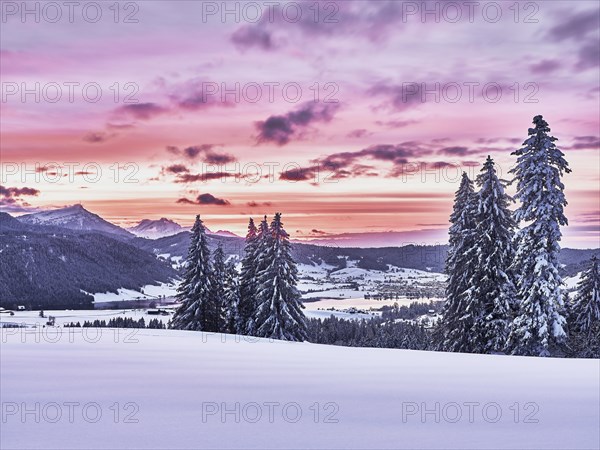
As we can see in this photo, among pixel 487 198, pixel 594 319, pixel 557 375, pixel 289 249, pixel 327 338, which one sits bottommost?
pixel 327 338

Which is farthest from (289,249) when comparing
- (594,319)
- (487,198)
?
(594,319)

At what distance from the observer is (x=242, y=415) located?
6.11 meters

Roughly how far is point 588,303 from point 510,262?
11.8 metres

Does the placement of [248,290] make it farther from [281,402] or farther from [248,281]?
[281,402]

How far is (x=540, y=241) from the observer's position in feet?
83.3

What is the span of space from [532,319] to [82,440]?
986 inches

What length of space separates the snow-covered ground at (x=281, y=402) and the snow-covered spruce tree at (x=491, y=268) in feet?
60.3

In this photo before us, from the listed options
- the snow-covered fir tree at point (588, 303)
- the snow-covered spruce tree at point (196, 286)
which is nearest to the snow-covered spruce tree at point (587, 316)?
the snow-covered fir tree at point (588, 303)

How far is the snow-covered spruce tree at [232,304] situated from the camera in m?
42.5

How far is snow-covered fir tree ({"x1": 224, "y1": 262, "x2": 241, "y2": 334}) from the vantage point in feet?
140

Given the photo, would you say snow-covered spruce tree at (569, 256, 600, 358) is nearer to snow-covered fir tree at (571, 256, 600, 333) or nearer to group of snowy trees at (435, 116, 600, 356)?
snow-covered fir tree at (571, 256, 600, 333)

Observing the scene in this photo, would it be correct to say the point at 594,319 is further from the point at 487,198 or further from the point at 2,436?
the point at 2,436

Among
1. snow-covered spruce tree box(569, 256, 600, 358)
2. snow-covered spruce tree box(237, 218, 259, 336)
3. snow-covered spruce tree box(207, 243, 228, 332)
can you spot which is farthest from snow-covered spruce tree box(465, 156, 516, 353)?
snow-covered spruce tree box(207, 243, 228, 332)

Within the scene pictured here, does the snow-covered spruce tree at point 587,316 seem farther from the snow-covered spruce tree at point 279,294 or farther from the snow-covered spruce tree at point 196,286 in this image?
the snow-covered spruce tree at point 196,286
